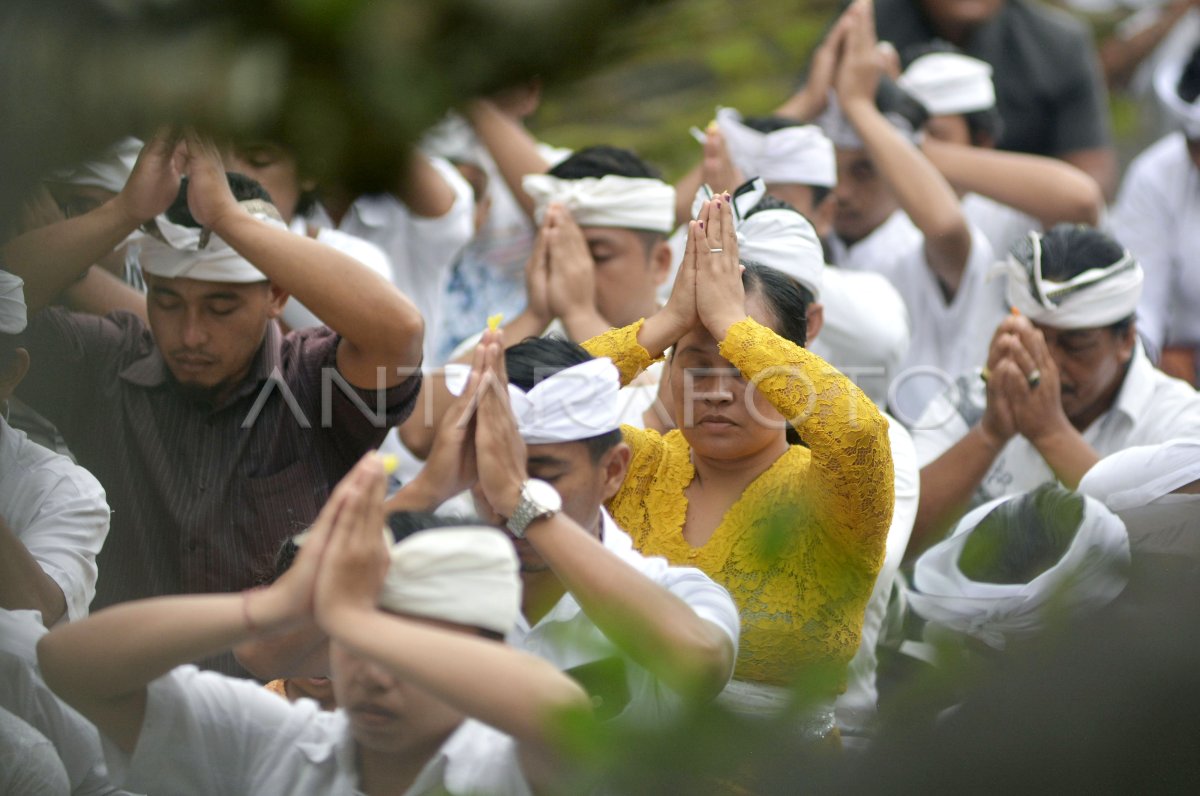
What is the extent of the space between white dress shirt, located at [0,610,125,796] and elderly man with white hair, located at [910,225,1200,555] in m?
1.94

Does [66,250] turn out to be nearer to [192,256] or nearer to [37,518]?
[192,256]

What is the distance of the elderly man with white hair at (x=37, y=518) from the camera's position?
2.45m

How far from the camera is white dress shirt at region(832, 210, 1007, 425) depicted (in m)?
4.26

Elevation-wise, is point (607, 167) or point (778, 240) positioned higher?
point (778, 240)

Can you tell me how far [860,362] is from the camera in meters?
4.09

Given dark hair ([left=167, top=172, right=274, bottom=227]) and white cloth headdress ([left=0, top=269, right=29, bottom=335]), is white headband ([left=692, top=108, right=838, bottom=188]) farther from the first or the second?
white cloth headdress ([left=0, top=269, right=29, bottom=335])

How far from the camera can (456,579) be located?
209 cm

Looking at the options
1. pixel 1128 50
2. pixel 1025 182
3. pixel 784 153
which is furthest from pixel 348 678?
pixel 1128 50

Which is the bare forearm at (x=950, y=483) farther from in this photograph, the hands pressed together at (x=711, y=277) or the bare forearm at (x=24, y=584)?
the bare forearm at (x=24, y=584)

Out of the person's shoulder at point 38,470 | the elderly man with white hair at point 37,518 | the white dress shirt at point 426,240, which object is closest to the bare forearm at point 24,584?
the elderly man with white hair at point 37,518

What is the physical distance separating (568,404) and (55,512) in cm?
93

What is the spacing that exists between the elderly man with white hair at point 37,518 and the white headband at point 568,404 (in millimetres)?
747

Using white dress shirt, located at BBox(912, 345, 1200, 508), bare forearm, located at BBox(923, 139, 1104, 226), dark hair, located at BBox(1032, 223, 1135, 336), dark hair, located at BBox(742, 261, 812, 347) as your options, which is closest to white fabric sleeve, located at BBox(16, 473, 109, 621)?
dark hair, located at BBox(742, 261, 812, 347)

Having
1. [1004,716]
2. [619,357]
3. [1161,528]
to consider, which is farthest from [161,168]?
[1004,716]
